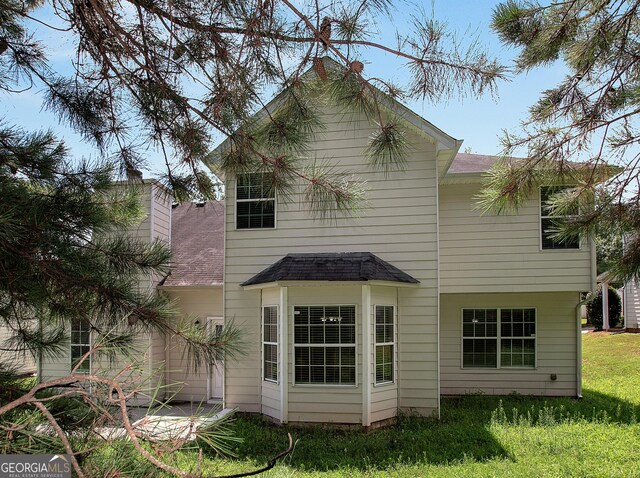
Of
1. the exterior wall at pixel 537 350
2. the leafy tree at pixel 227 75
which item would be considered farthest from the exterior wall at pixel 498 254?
the leafy tree at pixel 227 75

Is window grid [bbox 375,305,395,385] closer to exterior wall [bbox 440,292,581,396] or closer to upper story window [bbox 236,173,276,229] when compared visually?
upper story window [bbox 236,173,276,229]

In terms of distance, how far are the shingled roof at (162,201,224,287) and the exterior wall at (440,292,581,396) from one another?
5289mm

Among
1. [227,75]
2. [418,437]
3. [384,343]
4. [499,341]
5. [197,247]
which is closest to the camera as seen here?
[227,75]

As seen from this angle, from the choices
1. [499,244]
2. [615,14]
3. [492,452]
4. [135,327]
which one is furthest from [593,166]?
[499,244]

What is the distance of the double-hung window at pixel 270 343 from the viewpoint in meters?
9.34

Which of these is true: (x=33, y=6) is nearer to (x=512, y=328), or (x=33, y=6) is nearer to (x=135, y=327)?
(x=135, y=327)

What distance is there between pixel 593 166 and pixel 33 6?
460cm

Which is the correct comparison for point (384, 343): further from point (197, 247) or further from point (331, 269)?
point (197, 247)

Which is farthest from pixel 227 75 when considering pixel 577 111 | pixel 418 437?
pixel 418 437

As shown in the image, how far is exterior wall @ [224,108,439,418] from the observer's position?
9367mm

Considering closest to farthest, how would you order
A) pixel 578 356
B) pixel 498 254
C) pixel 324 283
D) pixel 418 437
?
1. pixel 418 437
2. pixel 324 283
3. pixel 498 254
4. pixel 578 356

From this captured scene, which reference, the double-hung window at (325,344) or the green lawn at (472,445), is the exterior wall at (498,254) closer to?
the green lawn at (472,445)

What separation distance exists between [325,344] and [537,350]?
517 cm

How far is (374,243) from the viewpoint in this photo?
9617 millimetres
